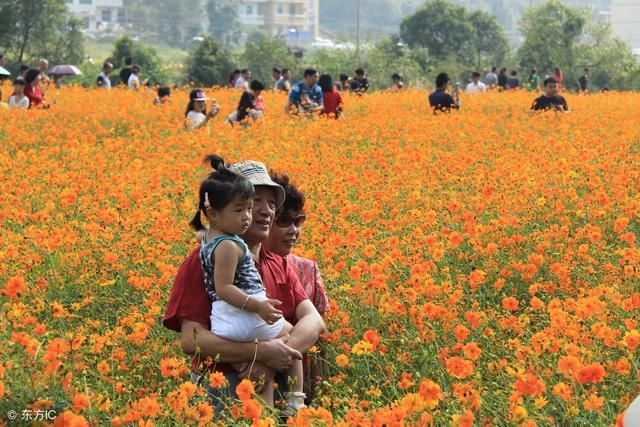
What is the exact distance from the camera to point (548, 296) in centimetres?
543

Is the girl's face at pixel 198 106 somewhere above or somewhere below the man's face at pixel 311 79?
below

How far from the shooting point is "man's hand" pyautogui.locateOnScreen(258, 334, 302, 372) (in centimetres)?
379

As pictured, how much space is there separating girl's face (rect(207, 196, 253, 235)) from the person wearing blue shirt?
10.6 meters

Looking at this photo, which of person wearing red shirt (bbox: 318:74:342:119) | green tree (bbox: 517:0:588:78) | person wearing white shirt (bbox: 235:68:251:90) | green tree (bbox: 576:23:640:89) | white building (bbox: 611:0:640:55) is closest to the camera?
person wearing red shirt (bbox: 318:74:342:119)

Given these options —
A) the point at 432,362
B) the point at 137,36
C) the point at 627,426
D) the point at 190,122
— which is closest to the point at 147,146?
the point at 190,122

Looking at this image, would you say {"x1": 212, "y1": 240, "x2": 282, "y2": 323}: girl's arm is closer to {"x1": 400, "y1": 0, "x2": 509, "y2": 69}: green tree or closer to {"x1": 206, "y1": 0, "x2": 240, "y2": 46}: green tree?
{"x1": 400, "y1": 0, "x2": 509, "y2": 69}: green tree

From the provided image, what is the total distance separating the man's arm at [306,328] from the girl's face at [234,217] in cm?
42

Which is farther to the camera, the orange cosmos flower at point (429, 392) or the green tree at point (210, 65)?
the green tree at point (210, 65)

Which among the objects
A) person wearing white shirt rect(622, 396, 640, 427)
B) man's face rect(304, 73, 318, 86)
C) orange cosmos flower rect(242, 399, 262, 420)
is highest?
person wearing white shirt rect(622, 396, 640, 427)

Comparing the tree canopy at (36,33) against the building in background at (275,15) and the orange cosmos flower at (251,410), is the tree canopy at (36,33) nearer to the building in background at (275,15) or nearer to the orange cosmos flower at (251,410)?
the orange cosmos flower at (251,410)

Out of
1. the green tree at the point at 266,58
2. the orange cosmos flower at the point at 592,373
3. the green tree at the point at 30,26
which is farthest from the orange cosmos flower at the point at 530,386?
the green tree at the point at 30,26

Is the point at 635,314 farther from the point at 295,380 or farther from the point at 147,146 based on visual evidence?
the point at 147,146

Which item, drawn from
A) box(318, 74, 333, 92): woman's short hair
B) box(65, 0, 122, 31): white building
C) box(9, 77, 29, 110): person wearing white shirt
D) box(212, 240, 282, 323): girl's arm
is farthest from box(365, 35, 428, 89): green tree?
box(65, 0, 122, 31): white building

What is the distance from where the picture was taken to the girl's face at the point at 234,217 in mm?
3777
